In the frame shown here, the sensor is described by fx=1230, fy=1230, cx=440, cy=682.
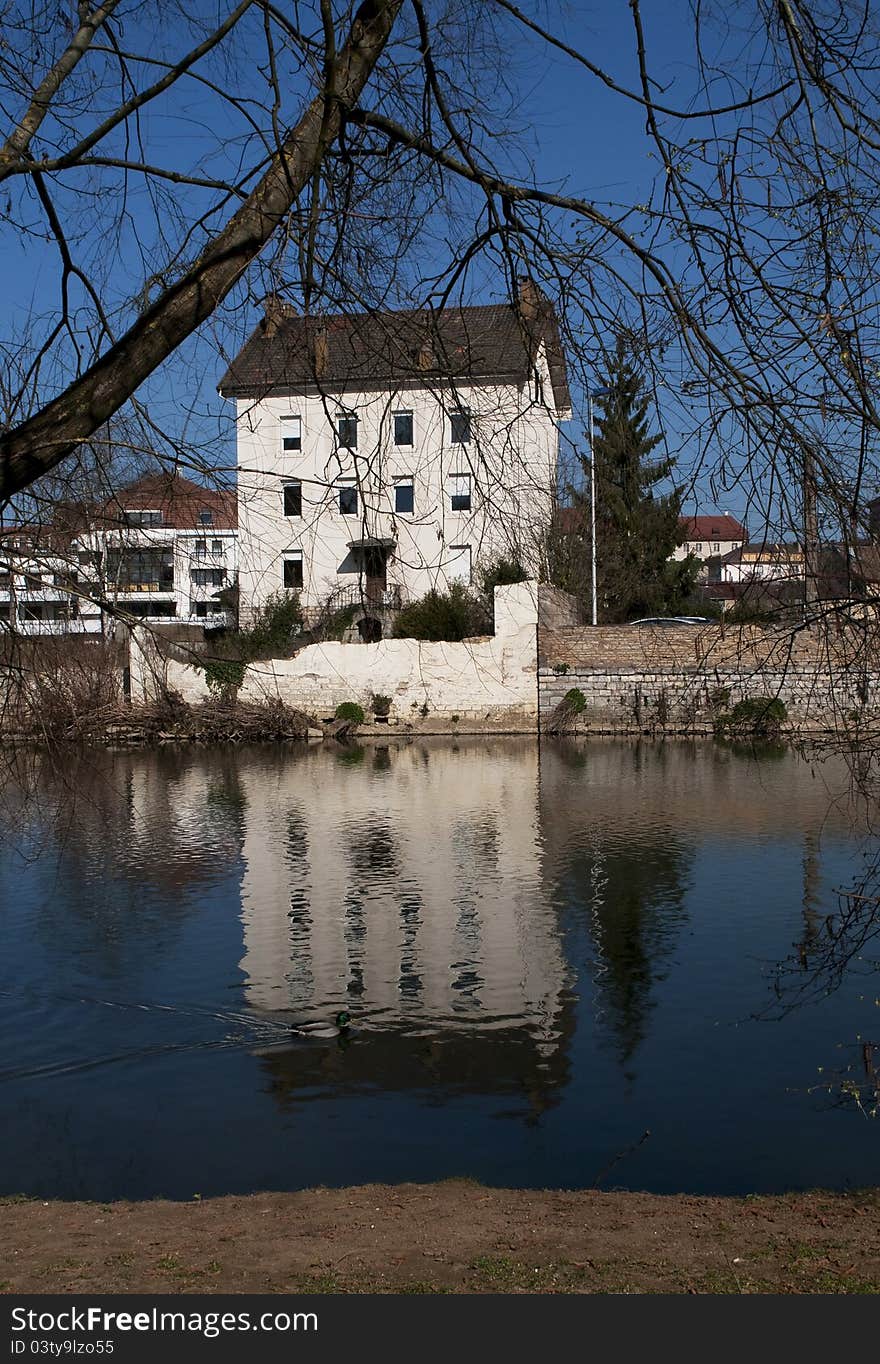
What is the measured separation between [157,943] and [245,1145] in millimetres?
4427

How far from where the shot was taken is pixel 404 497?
18.2 ft

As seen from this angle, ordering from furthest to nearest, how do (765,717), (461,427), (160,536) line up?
(160,536), (765,717), (461,427)

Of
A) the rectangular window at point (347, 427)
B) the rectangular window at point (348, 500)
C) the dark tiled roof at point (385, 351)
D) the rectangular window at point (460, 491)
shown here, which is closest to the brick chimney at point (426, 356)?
the dark tiled roof at point (385, 351)

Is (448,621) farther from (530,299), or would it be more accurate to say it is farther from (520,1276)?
(520,1276)

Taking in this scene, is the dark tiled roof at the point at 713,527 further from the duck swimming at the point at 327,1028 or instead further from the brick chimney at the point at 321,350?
the duck swimming at the point at 327,1028

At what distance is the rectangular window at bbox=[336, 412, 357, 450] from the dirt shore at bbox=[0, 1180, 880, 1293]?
3079mm

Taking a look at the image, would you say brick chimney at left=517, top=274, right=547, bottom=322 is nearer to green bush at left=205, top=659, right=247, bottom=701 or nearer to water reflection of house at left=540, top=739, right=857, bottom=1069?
green bush at left=205, top=659, right=247, bottom=701

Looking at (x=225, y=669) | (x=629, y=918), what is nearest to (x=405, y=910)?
(x=629, y=918)

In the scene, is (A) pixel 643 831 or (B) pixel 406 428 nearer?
(B) pixel 406 428

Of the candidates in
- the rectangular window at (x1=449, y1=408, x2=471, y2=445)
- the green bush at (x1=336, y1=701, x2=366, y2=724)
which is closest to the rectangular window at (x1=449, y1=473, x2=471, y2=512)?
the rectangular window at (x1=449, y1=408, x2=471, y2=445)

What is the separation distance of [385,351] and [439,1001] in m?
5.48

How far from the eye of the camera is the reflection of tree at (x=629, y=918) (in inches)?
344

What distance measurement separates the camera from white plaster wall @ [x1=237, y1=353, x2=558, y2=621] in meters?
4.72

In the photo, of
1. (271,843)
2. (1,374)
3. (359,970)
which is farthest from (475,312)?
(271,843)
